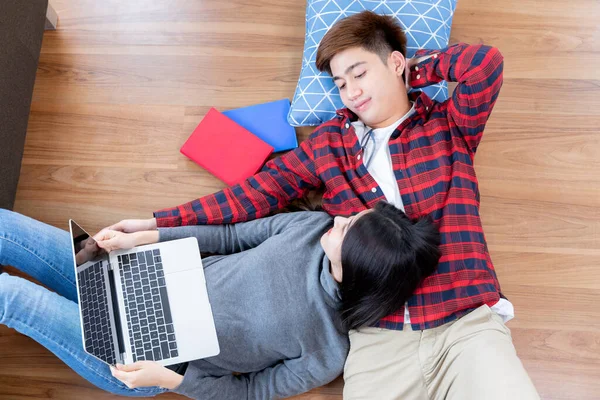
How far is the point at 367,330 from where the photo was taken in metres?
1.34

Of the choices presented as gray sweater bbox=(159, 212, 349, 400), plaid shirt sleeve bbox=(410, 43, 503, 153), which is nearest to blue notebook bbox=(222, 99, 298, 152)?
gray sweater bbox=(159, 212, 349, 400)

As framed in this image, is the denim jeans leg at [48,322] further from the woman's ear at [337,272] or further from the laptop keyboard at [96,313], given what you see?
the woman's ear at [337,272]

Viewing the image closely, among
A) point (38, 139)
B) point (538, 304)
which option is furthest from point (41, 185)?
point (538, 304)

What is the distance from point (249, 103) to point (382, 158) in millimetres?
536

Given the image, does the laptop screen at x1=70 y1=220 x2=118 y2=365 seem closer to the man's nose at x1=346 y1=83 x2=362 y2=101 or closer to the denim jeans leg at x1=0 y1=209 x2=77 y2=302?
the denim jeans leg at x1=0 y1=209 x2=77 y2=302

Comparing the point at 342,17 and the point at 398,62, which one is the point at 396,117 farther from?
the point at 342,17

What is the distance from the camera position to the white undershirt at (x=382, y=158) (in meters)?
1.43

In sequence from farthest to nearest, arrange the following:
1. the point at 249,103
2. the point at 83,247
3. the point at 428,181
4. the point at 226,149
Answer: the point at 249,103 → the point at 226,149 → the point at 428,181 → the point at 83,247

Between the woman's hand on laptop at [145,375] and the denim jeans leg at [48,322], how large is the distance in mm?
102

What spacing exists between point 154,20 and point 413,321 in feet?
4.41

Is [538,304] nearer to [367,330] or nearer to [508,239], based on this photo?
[508,239]

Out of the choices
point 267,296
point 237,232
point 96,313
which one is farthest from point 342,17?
point 96,313

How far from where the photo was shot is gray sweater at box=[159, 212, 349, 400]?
1300mm

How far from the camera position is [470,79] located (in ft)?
4.44
